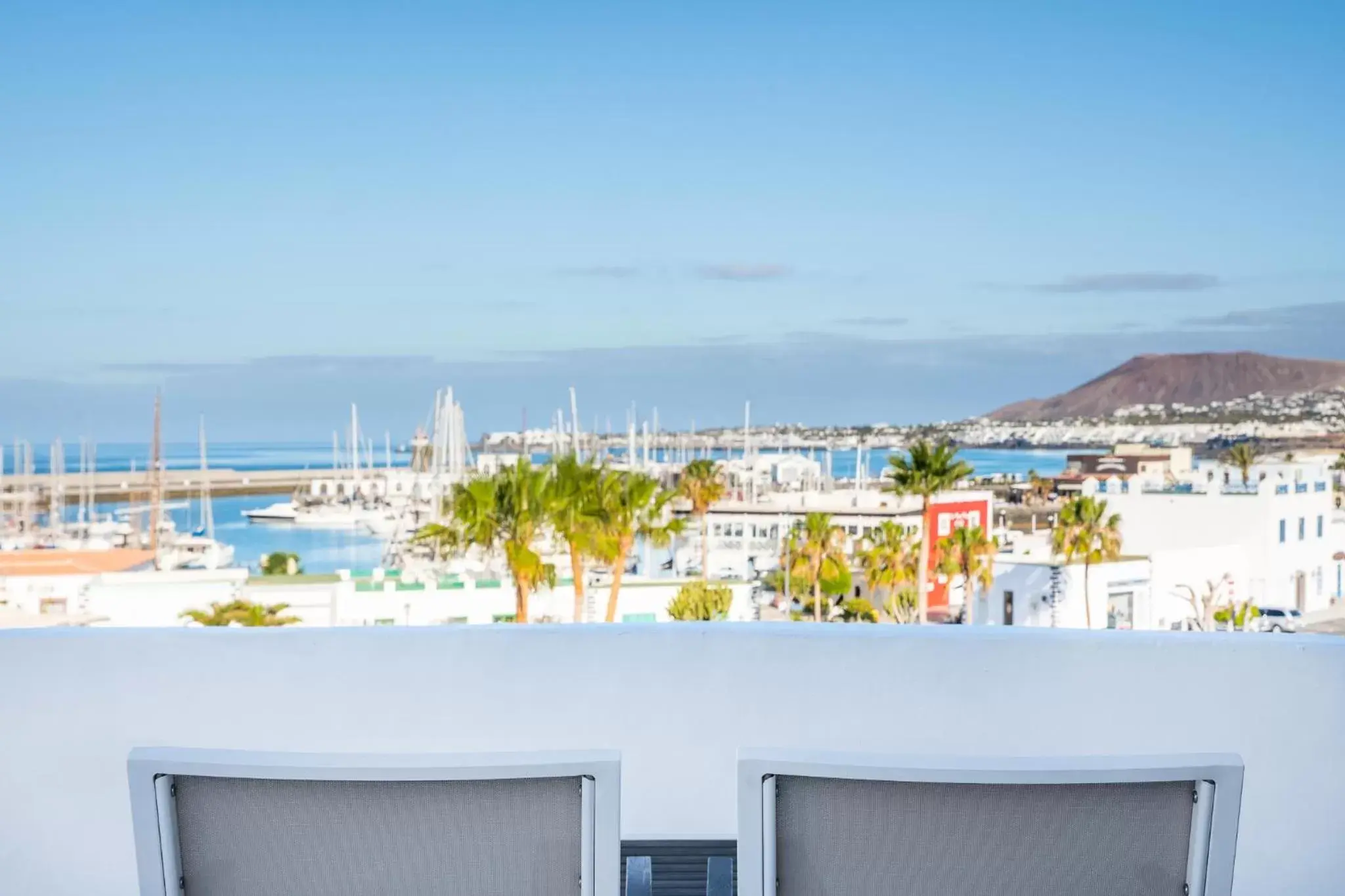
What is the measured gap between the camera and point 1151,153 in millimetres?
8531

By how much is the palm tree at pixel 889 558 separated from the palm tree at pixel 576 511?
6034 mm

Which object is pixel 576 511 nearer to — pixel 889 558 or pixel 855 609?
pixel 889 558

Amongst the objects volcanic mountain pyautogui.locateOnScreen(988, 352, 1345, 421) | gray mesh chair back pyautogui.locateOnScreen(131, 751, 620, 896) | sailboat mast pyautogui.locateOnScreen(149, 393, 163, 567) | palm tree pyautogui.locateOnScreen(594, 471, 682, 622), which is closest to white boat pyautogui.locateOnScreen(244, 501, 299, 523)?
sailboat mast pyautogui.locateOnScreen(149, 393, 163, 567)

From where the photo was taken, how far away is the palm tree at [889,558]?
725 inches

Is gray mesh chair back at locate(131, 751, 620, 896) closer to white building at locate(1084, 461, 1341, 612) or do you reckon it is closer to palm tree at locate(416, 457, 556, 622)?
white building at locate(1084, 461, 1341, 612)

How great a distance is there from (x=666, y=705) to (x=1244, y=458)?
5.97 metres

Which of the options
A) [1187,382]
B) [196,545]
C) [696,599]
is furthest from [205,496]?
[1187,382]

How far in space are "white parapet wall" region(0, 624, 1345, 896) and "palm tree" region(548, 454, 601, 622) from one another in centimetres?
965

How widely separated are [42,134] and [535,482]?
6.41 metres

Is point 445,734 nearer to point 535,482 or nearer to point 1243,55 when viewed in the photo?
point 1243,55

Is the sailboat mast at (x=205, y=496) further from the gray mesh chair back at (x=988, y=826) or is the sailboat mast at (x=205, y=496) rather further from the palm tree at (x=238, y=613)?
the gray mesh chair back at (x=988, y=826)

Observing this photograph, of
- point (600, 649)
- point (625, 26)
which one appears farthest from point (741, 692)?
point (625, 26)

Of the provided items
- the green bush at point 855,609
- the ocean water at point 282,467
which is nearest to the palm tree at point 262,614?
the ocean water at point 282,467

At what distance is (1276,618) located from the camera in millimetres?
10305
